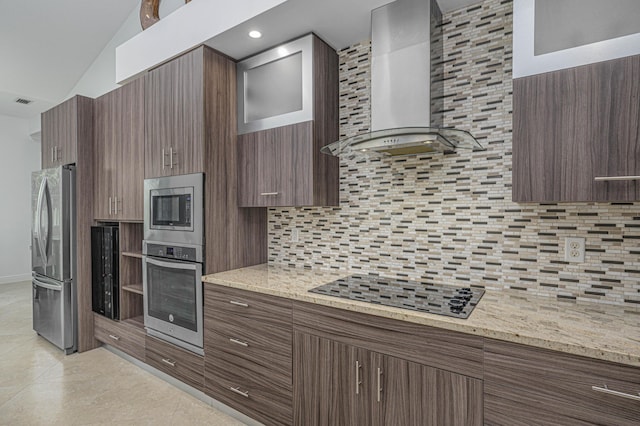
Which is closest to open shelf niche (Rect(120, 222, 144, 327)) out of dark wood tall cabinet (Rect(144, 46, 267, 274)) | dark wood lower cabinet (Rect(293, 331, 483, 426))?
dark wood tall cabinet (Rect(144, 46, 267, 274))

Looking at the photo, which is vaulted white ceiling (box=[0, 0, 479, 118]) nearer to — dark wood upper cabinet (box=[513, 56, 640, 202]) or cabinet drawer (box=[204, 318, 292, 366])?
cabinet drawer (box=[204, 318, 292, 366])

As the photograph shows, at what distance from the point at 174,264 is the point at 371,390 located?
162 cm

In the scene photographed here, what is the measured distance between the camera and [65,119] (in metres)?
3.17

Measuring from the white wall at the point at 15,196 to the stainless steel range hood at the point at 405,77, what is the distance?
279 inches

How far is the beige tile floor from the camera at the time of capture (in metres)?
2.09

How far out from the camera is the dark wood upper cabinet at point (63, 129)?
121 inches

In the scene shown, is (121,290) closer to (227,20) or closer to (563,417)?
(227,20)

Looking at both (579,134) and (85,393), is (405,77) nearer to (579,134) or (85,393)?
(579,134)

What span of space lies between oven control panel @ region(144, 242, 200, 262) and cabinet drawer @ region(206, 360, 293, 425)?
736 mm

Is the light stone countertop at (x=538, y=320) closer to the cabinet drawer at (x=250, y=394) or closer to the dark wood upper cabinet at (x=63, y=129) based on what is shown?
the cabinet drawer at (x=250, y=394)

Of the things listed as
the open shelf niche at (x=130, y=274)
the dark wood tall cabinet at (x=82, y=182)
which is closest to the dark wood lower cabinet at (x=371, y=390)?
the open shelf niche at (x=130, y=274)

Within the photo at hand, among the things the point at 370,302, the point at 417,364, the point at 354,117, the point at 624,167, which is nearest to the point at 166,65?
the point at 354,117

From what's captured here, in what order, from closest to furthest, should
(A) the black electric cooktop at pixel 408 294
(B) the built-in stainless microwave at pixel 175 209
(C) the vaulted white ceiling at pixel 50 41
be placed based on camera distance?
(A) the black electric cooktop at pixel 408 294
(B) the built-in stainless microwave at pixel 175 209
(C) the vaulted white ceiling at pixel 50 41

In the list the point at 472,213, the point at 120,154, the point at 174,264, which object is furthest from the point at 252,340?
the point at 120,154
